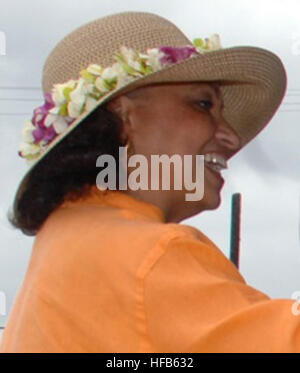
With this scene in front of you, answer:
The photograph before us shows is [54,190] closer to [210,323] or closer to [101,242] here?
[101,242]

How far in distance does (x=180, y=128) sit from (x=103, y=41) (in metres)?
0.29

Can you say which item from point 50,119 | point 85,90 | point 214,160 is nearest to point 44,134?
point 50,119

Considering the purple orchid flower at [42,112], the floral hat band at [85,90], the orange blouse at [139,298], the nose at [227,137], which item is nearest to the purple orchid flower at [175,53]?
the floral hat band at [85,90]

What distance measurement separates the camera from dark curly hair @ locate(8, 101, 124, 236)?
1.94m

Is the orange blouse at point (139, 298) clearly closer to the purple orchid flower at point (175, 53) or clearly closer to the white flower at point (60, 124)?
the white flower at point (60, 124)

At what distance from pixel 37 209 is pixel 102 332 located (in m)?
0.46

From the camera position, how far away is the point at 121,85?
2041 millimetres

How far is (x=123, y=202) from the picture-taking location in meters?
1.86

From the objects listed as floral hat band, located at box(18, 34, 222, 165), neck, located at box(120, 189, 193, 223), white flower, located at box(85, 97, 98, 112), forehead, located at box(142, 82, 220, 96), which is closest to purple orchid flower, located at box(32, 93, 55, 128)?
floral hat band, located at box(18, 34, 222, 165)

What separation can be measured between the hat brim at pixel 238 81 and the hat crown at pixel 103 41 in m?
0.13

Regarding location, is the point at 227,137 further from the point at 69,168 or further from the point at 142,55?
the point at 69,168

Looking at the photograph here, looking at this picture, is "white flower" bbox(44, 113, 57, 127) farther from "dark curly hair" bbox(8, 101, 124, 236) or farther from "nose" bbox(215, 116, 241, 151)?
"nose" bbox(215, 116, 241, 151)

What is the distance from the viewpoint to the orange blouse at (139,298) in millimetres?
1481
